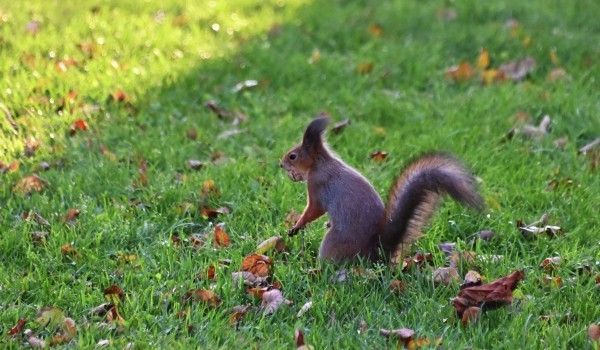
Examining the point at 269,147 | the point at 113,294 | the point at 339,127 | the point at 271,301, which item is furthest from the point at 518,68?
the point at 113,294

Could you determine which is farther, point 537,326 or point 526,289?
point 526,289

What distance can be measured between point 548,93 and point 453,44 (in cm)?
118

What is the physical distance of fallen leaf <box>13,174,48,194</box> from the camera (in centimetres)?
462

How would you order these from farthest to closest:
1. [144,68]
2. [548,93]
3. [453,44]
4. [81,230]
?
[453,44] → [144,68] → [548,93] → [81,230]

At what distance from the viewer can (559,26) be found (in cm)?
728

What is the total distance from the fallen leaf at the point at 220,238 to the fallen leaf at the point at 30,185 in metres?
1.08

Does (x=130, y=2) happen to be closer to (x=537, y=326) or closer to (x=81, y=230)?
(x=81, y=230)

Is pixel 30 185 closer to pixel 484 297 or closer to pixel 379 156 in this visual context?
pixel 379 156

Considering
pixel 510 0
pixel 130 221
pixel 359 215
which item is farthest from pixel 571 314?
pixel 510 0

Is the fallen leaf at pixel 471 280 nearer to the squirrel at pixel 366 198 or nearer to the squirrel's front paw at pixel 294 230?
the squirrel at pixel 366 198

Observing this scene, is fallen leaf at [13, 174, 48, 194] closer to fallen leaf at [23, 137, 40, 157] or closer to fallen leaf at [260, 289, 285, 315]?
fallen leaf at [23, 137, 40, 157]

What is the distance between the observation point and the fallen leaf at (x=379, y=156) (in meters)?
5.08

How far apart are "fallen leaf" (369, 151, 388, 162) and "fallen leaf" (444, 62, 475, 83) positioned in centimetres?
149

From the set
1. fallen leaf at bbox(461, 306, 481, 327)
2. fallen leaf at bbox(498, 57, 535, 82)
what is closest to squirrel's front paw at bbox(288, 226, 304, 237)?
fallen leaf at bbox(461, 306, 481, 327)
